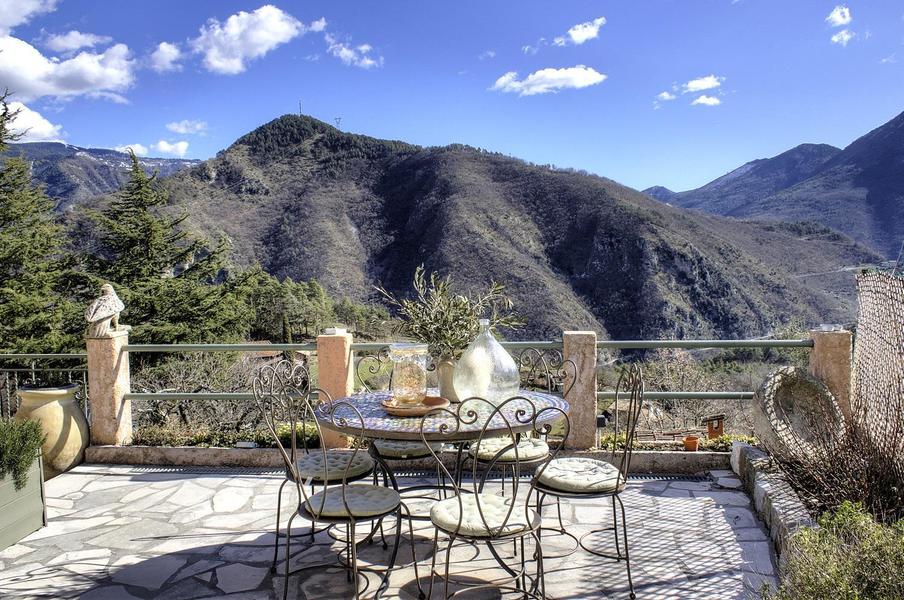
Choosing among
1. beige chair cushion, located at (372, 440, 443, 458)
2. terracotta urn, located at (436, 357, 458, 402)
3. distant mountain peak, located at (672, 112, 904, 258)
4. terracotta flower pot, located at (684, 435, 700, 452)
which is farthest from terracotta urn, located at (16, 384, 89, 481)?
distant mountain peak, located at (672, 112, 904, 258)

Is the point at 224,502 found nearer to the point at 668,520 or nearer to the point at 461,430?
the point at 461,430

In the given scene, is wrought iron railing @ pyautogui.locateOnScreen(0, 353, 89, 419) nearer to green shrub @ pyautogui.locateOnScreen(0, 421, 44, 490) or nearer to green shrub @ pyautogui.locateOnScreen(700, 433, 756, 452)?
green shrub @ pyautogui.locateOnScreen(0, 421, 44, 490)

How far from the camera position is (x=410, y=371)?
3.14 metres

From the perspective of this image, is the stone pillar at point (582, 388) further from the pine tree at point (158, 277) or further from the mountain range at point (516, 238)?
the pine tree at point (158, 277)

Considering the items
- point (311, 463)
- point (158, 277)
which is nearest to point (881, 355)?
point (311, 463)

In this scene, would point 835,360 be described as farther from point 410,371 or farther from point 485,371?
point 410,371

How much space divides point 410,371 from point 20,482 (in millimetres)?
2458

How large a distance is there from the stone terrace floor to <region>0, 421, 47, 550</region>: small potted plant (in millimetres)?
93

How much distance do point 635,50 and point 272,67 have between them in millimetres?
→ 14806

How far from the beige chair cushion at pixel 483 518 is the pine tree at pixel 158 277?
2142 cm

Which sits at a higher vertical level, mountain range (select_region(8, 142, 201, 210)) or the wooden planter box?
mountain range (select_region(8, 142, 201, 210))

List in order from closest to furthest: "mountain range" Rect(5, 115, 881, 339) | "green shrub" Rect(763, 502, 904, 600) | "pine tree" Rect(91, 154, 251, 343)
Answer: "green shrub" Rect(763, 502, 904, 600), "pine tree" Rect(91, 154, 251, 343), "mountain range" Rect(5, 115, 881, 339)

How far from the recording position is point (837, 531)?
91.2 inches

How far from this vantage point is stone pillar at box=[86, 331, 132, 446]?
526 centimetres
